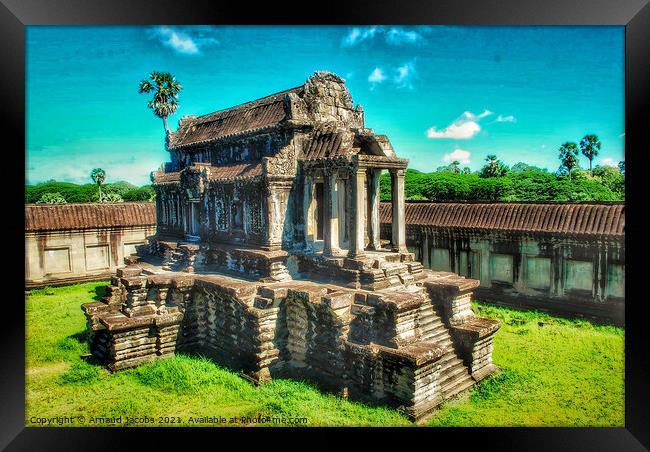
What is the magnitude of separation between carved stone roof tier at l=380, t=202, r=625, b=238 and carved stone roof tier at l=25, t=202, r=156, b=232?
35.2ft

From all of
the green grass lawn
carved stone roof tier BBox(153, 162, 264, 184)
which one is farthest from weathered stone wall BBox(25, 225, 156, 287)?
the green grass lawn

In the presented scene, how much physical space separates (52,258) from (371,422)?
49.1 feet

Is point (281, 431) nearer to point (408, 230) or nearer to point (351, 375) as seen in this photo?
point (351, 375)

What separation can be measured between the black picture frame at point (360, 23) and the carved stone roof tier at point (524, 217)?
5.55m

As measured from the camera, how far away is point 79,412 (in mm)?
7270

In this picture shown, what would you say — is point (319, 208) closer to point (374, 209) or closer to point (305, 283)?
point (374, 209)

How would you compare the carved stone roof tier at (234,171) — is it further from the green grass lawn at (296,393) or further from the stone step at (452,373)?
the stone step at (452,373)

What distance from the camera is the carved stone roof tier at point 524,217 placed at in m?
11.5

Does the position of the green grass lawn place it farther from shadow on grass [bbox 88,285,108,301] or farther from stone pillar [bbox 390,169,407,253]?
shadow on grass [bbox 88,285,108,301]

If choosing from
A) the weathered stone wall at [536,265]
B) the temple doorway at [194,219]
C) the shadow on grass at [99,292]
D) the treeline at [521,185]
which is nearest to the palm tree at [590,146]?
the treeline at [521,185]

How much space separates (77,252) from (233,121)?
9197 millimetres

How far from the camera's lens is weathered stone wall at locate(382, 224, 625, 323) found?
37.1 feet

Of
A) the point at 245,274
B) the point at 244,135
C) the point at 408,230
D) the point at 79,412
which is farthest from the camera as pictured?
the point at 408,230
